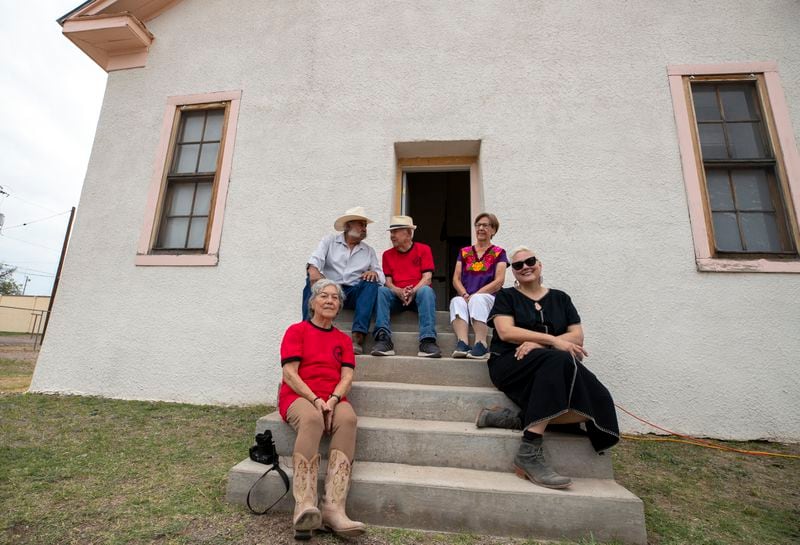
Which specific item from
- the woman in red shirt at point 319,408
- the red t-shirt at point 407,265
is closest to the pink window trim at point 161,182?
the red t-shirt at point 407,265

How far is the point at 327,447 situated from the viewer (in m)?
2.25

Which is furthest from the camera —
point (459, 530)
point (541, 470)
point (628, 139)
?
point (628, 139)

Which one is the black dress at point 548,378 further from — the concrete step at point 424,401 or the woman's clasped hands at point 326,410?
the woman's clasped hands at point 326,410

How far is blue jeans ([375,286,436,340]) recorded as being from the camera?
3.21 metres

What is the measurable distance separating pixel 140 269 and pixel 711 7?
701 centimetres

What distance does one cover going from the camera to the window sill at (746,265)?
142 inches

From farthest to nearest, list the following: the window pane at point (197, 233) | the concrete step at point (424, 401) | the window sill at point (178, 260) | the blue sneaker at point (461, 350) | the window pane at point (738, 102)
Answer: the window pane at point (197, 233) < the window sill at point (178, 260) < the window pane at point (738, 102) < the blue sneaker at point (461, 350) < the concrete step at point (424, 401)

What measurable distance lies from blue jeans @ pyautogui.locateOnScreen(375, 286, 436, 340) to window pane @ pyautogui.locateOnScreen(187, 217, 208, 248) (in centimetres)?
258

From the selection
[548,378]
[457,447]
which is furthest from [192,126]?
[548,378]

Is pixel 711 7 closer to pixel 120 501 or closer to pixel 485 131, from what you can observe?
pixel 485 131

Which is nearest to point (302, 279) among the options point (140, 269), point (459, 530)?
point (140, 269)

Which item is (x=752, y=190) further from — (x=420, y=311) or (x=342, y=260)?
(x=342, y=260)

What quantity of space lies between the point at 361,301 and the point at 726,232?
3.66m

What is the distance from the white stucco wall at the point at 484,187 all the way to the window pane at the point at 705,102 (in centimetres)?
33
